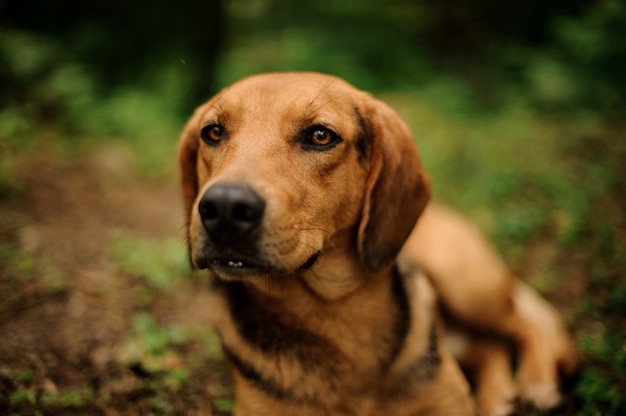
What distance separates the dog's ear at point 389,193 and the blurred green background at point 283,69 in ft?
3.77

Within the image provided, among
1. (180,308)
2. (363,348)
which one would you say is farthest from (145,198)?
(363,348)

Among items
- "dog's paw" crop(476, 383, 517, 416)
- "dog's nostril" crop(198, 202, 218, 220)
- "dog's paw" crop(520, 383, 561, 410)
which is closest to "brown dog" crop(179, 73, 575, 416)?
"dog's nostril" crop(198, 202, 218, 220)

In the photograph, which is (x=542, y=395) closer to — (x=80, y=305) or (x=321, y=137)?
(x=321, y=137)

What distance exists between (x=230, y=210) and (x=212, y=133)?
964 mm

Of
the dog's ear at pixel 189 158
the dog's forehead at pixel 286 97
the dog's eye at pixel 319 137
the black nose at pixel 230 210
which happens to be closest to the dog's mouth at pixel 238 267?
the black nose at pixel 230 210

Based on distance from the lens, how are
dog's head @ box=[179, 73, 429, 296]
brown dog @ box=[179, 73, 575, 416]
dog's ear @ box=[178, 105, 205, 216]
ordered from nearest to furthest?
dog's head @ box=[179, 73, 429, 296] < brown dog @ box=[179, 73, 575, 416] < dog's ear @ box=[178, 105, 205, 216]

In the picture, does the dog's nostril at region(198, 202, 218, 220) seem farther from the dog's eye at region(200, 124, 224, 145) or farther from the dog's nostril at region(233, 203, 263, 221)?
the dog's eye at region(200, 124, 224, 145)

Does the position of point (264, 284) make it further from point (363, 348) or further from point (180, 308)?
point (180, 308)

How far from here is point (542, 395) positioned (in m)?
3.75

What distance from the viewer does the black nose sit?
2357mm


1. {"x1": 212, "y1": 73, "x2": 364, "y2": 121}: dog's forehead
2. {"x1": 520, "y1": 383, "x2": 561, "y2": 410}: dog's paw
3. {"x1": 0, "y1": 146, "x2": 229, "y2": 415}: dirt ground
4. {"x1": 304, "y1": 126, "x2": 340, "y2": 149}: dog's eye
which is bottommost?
{"x1": 0, "y1": 146, "x2": 229, "y2": 415}: dirt ground

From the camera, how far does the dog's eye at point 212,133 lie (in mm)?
3133

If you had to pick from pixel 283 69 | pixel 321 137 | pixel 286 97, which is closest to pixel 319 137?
pixel 321 137

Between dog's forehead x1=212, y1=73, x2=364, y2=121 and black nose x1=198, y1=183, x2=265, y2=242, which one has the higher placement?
dog's forehead x1=212, y1=73, x2=364, y2=121
